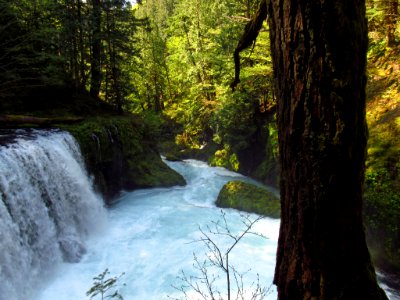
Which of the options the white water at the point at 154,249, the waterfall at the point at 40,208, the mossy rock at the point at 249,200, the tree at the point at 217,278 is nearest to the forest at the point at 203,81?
Answer: the mossy rock at the point at 249,200

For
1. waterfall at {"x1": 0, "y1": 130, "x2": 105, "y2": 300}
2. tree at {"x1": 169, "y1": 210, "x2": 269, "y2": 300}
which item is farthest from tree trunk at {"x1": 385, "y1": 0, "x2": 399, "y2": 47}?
waterfall at {"x1": 0, "y1": 130, "x2": 105, "y2": 300}

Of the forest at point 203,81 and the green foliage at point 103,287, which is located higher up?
the forest at point 203,81

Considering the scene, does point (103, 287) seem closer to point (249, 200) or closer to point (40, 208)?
point (40, 208)

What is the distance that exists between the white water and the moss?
1584 millimetres

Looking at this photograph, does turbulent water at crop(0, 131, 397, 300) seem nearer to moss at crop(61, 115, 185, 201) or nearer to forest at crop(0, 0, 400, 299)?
moss at crop(61, 115, 185, 201)

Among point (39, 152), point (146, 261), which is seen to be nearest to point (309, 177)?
point (146, 261)

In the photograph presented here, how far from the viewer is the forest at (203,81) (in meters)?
8.76

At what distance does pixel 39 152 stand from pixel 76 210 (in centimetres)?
254

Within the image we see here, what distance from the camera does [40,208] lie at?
940cm

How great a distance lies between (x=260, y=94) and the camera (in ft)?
63.7

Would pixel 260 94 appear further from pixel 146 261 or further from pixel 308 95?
pixel 308 95

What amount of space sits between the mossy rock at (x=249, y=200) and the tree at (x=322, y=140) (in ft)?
35.3

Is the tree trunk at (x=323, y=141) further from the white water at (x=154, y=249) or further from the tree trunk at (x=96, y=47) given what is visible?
the tree trunk at (x=96, y=47)

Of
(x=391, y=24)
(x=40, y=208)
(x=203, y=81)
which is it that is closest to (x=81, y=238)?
(x=40, y=208)
